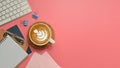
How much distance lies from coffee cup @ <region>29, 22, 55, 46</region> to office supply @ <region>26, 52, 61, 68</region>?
0.19ft

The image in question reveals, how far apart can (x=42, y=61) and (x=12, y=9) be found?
0.28 metres

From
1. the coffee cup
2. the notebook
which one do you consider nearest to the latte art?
the coffee cup

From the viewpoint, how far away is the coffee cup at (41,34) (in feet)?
4.15

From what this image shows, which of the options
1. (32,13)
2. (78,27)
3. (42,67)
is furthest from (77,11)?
(42,67)

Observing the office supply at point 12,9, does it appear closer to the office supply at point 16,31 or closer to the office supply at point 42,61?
the office supply at point 16,31

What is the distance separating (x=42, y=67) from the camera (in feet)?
4.15

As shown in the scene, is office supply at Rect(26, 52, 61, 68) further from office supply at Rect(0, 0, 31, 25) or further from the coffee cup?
office supply at Rect(0, 0, 31, 25)

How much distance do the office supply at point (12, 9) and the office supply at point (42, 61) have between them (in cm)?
20

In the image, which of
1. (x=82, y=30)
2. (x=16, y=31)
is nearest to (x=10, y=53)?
(x=16, y=31)

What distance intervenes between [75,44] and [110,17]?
9.4 inches

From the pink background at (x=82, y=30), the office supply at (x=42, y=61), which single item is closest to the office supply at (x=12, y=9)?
the pink background at (x=82, y=30)

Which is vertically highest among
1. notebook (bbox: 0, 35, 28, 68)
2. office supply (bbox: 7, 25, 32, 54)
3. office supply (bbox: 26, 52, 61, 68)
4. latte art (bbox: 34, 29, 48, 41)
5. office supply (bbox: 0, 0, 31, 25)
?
office supply (bbox: 0, 0, 31, 25)

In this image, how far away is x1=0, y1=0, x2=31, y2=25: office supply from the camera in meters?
1.23

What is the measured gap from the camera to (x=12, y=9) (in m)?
1.25
